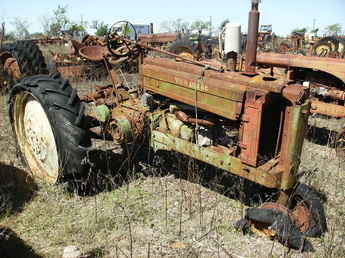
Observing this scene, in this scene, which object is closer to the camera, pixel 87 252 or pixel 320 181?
pixel 87 252

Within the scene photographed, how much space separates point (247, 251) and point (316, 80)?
3.60 meters

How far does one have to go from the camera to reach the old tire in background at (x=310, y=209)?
111 inches

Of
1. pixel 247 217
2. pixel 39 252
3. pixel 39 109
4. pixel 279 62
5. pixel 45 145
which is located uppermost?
pixel 279 62

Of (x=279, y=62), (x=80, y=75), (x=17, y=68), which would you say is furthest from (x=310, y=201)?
(x=80, y=75)

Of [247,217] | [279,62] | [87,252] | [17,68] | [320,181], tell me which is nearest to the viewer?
[87,252]

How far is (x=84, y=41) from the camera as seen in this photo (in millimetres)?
5691

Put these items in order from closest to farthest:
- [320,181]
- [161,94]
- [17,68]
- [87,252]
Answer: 1. [87,252]
2. [161,94]
3. [320,181]
4. [17,68]

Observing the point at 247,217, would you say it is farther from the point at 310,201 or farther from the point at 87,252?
the point at 87,252

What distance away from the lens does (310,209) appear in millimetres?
2818

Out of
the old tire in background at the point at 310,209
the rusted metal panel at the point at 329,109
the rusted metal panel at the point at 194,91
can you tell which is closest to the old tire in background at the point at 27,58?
the rusted metal panel at the point at 194,91

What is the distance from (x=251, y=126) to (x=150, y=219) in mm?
1249

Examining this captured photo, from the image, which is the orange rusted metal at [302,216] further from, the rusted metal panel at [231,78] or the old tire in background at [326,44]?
the old tire in background at [326,44]

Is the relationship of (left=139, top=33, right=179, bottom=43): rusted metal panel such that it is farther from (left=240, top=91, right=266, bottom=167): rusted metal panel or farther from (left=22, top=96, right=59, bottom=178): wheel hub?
(left=240, top=91, right=266, bottom=167): rusted metal panel

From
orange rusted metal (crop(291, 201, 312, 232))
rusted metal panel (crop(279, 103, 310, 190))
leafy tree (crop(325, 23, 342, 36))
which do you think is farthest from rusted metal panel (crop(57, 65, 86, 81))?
leafy tree (crop(325, 23, 342, 36))
